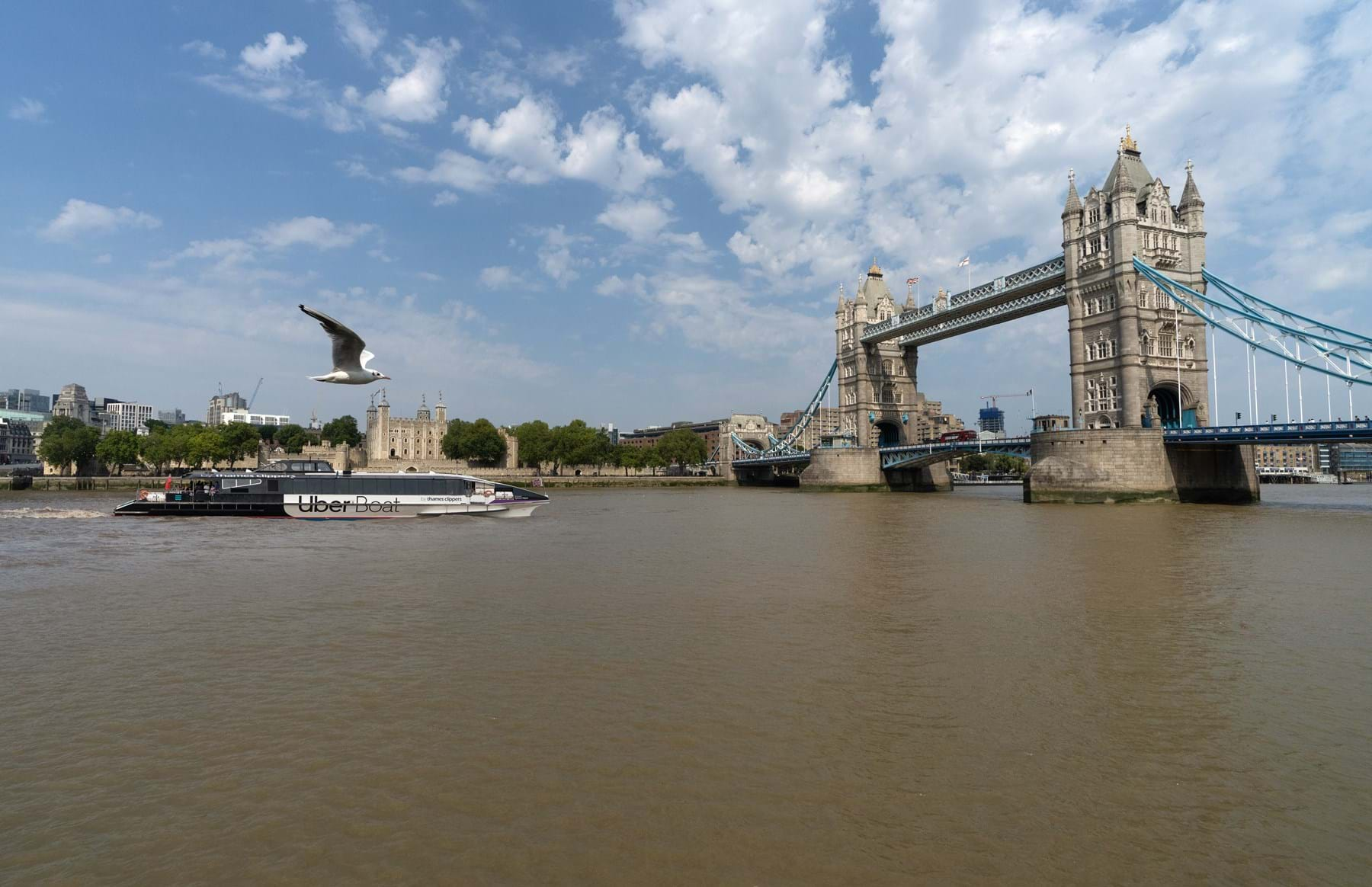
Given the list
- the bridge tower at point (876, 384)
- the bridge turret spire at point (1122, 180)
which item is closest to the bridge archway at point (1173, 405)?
the bridge turret spire at point (1122, 180)

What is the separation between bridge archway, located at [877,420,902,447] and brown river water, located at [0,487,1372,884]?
63042mm

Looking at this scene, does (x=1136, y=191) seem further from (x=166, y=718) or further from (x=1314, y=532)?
(x=166, y=718)

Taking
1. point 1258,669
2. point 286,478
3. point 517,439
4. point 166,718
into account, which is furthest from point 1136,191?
point 517,439

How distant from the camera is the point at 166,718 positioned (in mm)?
6105

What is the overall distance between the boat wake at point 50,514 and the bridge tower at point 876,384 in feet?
195

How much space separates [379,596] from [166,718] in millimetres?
5767

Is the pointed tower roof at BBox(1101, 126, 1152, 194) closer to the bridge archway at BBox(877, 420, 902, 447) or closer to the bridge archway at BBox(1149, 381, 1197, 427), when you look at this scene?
the bridge archway at BBox(1149, 381, 1197, 427)

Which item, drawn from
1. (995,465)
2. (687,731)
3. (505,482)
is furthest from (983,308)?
(995,465)

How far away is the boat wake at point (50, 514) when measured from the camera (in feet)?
101

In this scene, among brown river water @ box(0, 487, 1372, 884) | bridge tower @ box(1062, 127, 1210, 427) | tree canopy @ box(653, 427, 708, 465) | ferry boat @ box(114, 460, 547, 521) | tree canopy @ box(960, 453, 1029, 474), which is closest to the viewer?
brown river water @ box(0, 487, 1372, 884)

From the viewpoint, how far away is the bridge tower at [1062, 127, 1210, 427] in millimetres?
42812

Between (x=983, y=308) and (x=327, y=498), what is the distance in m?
51.3

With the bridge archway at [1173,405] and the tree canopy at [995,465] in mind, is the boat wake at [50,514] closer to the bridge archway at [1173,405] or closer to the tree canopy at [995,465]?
the bridge archway at [1173,405]

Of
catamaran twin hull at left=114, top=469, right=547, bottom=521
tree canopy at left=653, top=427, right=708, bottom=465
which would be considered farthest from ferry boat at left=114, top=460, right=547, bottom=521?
tree canopy at left=653, top=427, right=708, bottom=465
